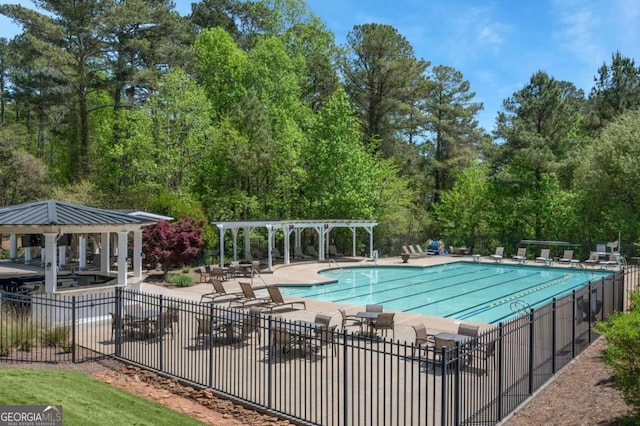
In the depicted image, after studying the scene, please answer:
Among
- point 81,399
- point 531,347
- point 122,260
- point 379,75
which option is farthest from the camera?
point 379,75

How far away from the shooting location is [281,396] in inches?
326

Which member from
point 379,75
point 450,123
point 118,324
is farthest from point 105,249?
point 450,123

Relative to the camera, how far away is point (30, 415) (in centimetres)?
609

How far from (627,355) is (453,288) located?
1609cm

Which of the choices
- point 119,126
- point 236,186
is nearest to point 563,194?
point 236,186

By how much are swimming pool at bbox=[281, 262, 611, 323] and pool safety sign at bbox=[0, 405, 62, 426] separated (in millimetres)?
12555

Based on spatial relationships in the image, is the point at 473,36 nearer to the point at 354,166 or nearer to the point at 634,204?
the point at 354,166

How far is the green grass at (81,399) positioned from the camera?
6.49 m

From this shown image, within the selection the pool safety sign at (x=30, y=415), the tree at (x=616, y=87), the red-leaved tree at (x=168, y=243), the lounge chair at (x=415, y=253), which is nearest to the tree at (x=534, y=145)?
the tree at (x=616, y=87)

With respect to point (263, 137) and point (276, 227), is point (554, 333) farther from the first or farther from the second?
point (263, 137)

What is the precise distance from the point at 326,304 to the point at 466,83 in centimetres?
3798

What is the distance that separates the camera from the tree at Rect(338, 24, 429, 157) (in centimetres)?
4188

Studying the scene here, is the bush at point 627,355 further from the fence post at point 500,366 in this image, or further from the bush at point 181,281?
the bush at point 181,281

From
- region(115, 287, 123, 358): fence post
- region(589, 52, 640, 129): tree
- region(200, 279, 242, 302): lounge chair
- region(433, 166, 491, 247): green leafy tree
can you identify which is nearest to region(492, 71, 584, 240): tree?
region(433, 166, 491, 247): green leafy tree
